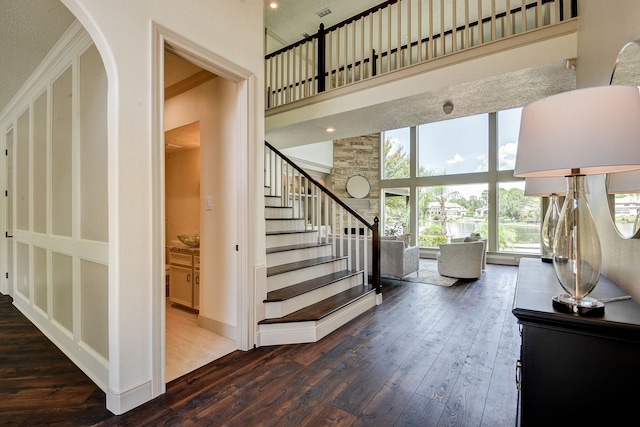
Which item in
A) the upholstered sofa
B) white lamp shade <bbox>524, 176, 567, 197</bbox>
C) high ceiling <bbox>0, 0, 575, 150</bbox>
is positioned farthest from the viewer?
the upholstered sofa

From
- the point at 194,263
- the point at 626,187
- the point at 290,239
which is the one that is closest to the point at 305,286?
the point at 290,239

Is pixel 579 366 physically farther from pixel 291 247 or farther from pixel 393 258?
pixel 393 258

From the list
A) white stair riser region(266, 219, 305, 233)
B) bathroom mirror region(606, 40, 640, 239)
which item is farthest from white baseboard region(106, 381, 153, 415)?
bathroom mirror region(606, 40, 640, 239)

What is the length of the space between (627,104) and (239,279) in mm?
2562

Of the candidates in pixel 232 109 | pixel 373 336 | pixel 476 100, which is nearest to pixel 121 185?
pixel 232 109

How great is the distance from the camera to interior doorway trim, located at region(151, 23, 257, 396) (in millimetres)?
1922

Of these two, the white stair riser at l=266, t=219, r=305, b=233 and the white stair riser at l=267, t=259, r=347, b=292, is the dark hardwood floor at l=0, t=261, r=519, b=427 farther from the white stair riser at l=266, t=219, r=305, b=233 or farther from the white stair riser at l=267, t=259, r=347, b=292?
the white stair riser at l=266, t=219, r=305, b=233

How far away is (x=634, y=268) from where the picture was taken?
1.32m

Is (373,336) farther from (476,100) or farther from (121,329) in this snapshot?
(476,100)

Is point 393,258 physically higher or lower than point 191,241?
lower

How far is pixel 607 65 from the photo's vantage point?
179 cm

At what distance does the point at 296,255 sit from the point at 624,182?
303cm

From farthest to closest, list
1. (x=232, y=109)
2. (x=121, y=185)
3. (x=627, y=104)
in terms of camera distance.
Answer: (x=232, y=109)
(x=121, y=185)
(x=627, y=104)

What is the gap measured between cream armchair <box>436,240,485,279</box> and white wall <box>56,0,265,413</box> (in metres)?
4.97
